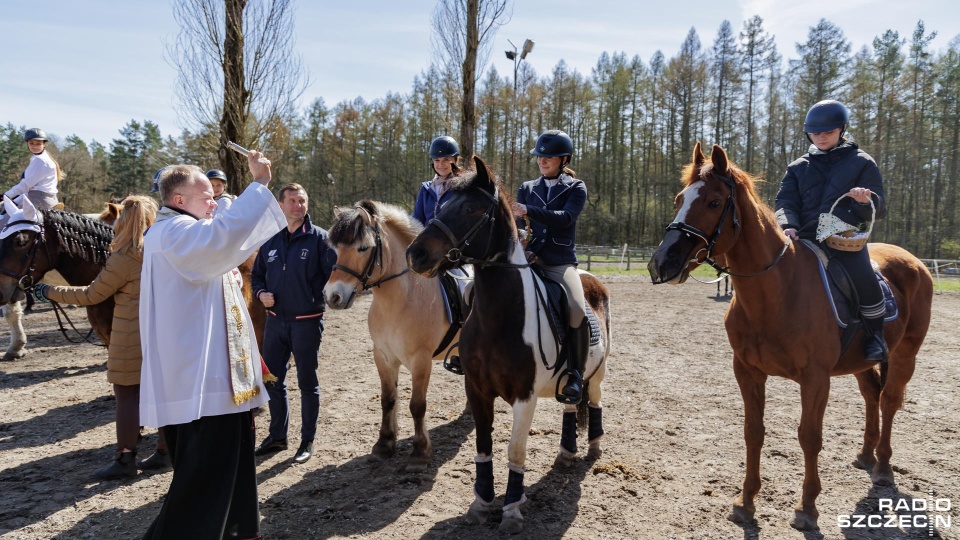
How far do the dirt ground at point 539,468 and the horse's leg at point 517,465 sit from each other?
14 centimetres

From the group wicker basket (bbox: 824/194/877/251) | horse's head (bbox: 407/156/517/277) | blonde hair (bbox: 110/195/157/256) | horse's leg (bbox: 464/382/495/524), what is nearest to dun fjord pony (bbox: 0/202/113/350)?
blonde hair (bbox: 110/195/157/256)

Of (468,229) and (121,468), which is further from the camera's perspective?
(121,468)

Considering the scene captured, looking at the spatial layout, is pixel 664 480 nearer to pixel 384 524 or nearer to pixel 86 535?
pixel 384 524

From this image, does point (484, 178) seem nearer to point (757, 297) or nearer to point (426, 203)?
point (757, 297)

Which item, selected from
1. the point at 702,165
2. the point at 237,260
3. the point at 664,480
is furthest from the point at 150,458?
the point at 702,165

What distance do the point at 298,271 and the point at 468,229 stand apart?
208 centimetres

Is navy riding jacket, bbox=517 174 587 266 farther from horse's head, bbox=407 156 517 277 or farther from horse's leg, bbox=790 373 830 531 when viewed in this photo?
horse's leg, bbox=790 373 830 531

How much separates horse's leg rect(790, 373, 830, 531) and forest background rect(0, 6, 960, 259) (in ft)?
81.5

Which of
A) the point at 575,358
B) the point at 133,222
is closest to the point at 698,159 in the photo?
the point at 575,358

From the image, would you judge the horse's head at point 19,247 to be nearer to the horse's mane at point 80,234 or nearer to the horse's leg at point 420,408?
the horse's mane at point 80,234

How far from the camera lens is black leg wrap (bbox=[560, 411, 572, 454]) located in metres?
4.62

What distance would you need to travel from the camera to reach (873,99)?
32.3 meters

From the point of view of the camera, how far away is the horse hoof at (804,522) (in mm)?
3583

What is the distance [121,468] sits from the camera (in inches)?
172
